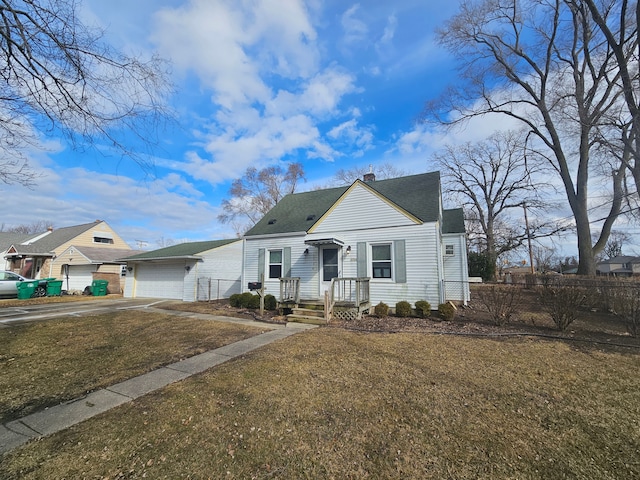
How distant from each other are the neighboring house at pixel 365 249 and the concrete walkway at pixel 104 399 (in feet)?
16.2

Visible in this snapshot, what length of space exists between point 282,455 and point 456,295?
41.7 ft

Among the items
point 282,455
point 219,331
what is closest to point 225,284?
point 219,331

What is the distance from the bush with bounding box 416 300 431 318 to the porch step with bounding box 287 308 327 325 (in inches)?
131

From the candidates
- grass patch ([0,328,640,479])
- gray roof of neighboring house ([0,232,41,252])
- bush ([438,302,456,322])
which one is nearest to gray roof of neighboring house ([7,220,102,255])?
gray roof of neighboring house ([0,232,41,252])

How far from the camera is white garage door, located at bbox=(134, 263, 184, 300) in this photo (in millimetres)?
17016

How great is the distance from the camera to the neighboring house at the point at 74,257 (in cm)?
2148

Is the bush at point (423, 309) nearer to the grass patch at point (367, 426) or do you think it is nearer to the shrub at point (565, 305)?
the shrub at point (565, 305)

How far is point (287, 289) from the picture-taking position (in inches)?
457

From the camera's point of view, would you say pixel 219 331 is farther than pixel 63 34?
Yes

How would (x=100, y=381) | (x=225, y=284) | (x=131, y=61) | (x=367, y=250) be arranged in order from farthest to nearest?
(x=225, y=284) → (x=367, y=250) → (x=100, y=381) → (x=131, y=61)

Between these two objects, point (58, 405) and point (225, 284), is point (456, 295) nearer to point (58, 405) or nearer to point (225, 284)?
point (225, 284)

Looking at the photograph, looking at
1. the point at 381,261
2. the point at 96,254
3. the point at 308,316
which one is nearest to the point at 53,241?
the point at 96,254

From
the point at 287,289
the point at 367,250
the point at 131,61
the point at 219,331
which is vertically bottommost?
the point at 219,331

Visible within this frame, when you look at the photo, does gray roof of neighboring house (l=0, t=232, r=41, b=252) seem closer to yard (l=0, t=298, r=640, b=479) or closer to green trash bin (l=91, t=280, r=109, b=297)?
green trash bin (l=91, t=280, r=109, b=297)
